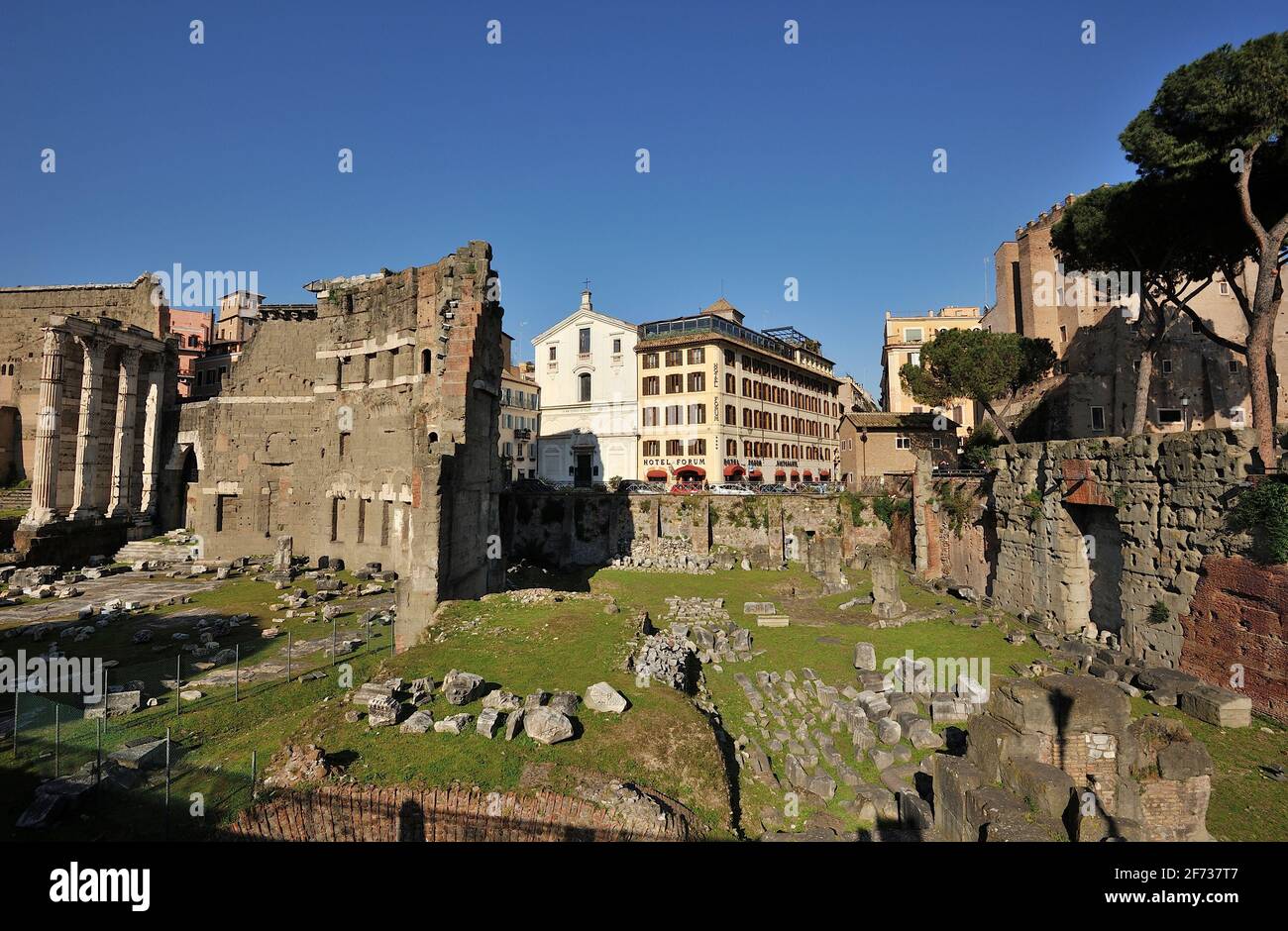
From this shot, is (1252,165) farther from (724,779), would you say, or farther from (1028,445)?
(724,779)

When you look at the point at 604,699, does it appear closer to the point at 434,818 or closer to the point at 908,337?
the point at 434,818

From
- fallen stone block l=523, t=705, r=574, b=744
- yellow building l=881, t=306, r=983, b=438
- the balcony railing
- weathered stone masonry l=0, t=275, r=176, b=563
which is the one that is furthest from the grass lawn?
yellow building l=881, t=306, r=983, b=438

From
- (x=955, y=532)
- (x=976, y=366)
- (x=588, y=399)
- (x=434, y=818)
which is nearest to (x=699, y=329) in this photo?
(x=588, y=399)

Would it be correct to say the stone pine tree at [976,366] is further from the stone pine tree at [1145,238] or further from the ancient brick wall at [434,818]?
the ancient brick wall at [434,818]

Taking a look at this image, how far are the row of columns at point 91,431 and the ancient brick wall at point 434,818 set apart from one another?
3388 cm

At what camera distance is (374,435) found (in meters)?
26.7

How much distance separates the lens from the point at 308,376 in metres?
31.4

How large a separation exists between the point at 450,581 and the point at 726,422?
1375 inches

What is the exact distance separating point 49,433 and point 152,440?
4.70 m

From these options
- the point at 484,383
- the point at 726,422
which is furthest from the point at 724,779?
the point at 726,422

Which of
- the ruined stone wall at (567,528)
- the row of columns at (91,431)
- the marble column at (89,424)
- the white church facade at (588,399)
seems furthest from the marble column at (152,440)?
the white church facade at (588,399)

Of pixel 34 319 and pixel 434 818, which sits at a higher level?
pixel 34 319

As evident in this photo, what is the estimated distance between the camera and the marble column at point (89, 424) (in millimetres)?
33281

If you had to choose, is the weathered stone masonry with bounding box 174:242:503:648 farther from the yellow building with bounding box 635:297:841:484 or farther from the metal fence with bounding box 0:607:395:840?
the yellow building with bounding box 635:297:841:484
